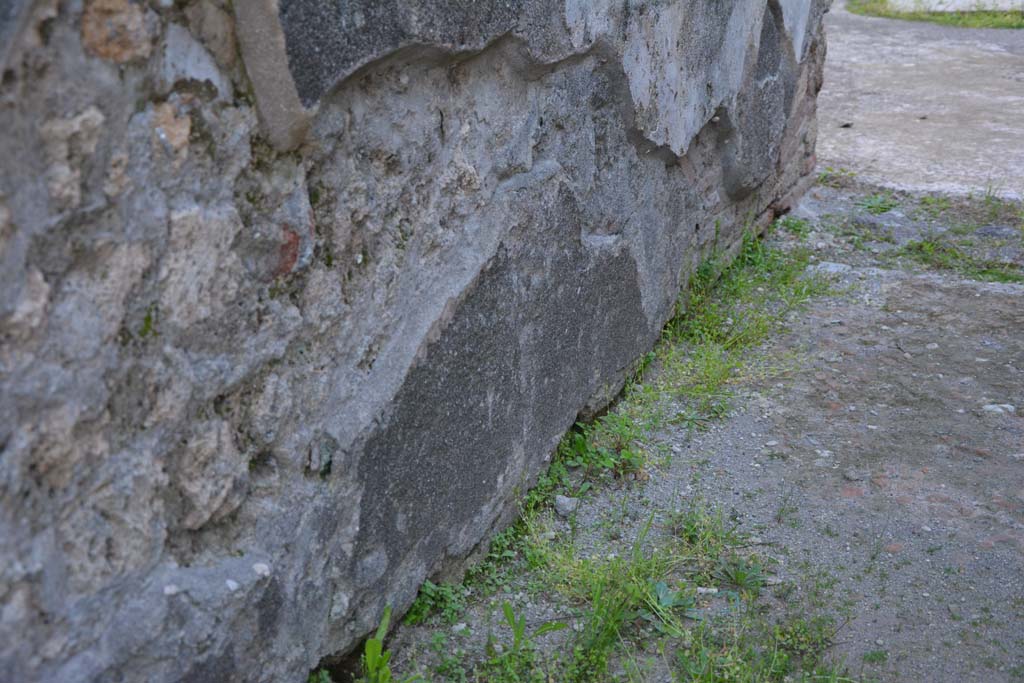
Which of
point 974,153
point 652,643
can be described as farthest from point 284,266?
point 974,153

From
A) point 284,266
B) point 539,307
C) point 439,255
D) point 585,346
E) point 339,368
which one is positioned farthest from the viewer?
point 585,346

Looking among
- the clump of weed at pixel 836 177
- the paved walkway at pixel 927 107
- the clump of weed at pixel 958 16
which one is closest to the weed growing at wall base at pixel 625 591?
the clump of weed at pixel 836 177

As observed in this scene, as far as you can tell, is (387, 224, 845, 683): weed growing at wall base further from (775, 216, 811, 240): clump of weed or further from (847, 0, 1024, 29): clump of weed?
(847, 0, 1024, 29): clump of weed

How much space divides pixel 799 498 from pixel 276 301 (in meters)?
Result: 1.36

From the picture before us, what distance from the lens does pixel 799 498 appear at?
2246 mm

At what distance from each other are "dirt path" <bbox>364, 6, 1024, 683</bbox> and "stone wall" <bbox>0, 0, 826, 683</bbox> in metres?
0.17

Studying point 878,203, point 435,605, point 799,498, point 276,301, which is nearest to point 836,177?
point 878,203

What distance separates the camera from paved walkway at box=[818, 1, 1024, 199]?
4.38m

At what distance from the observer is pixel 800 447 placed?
8.04 ft

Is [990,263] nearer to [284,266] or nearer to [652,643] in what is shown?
[652,643]

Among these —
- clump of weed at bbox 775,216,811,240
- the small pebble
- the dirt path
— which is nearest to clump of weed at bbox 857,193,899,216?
the dirt path

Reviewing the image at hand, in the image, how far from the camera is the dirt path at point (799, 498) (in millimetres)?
1786

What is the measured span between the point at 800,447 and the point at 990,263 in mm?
1453

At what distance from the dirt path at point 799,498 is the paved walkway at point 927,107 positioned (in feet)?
1.92
